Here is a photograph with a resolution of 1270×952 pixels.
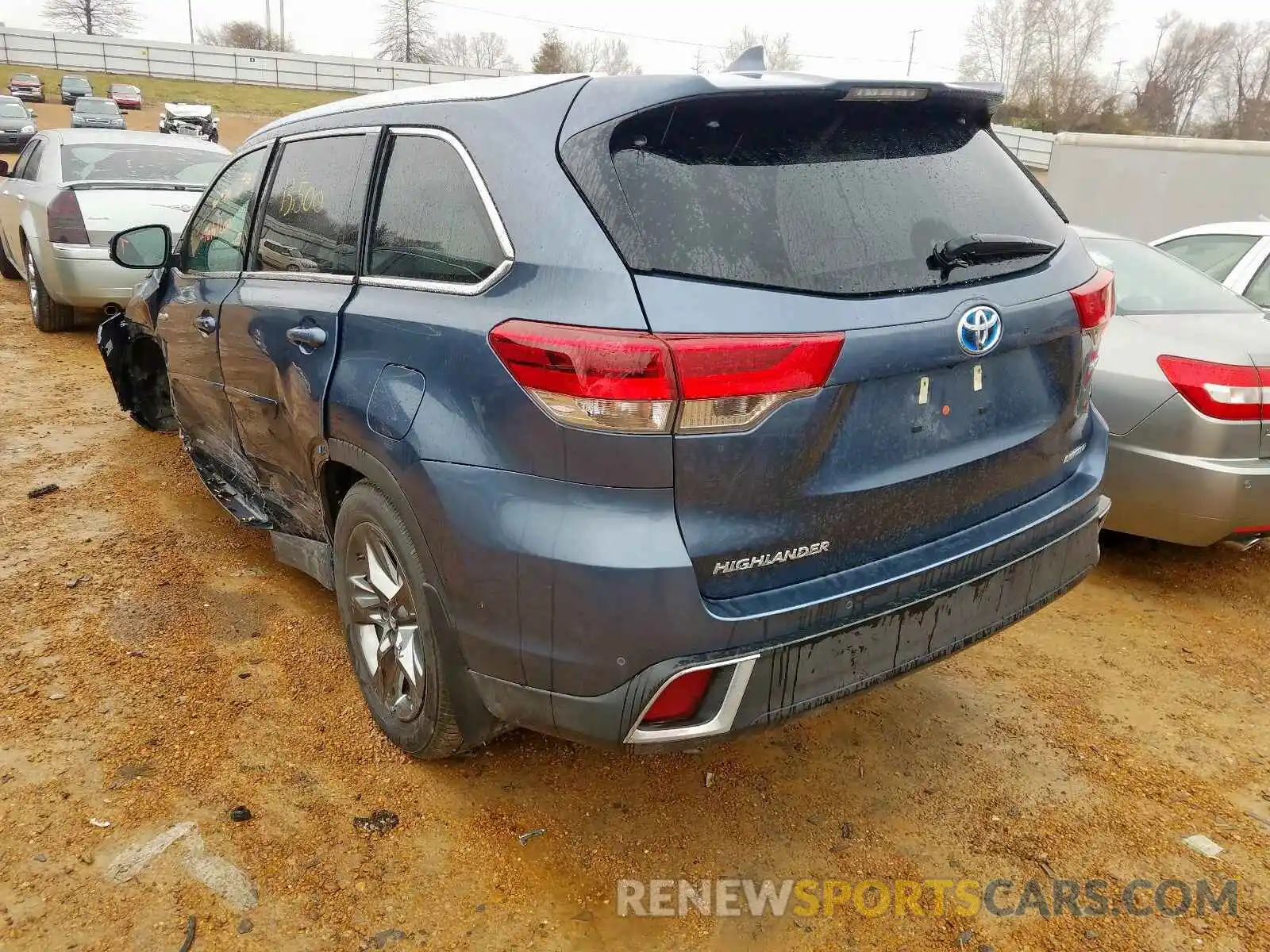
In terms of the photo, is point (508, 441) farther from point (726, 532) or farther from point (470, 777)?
point (470, 777)

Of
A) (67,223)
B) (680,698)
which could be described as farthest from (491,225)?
(67,223)

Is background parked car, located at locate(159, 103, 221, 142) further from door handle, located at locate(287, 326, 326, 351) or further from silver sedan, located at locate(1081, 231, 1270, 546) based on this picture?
silver sedan, located at locate(1081, 231, 1270, 546)

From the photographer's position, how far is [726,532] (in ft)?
6.36

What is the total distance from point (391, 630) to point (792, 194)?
1.60 metres

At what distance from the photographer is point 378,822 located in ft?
8.27

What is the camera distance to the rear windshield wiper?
219 cm

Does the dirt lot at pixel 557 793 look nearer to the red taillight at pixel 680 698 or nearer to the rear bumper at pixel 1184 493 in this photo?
the rear bumper at pixel 1184 493

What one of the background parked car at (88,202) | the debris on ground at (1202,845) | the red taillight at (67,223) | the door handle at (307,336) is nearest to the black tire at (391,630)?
the door handle at (307,336)

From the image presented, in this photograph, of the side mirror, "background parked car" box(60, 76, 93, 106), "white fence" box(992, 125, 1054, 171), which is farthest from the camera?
"background parked car" box(60, 76, 93, 106)

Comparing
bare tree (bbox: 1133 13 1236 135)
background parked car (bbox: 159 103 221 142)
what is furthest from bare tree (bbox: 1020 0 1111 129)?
background parked car (bbox: 159 103 221 142)

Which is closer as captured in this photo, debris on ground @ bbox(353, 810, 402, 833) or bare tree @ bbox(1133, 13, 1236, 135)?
debris on ground @ bbox(353, 810, 402, 833)

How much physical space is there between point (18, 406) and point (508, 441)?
5.44 metres

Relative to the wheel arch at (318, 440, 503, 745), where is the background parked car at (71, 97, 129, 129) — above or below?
above

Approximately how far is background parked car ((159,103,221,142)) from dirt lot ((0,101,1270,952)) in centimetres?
2946
